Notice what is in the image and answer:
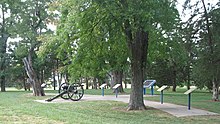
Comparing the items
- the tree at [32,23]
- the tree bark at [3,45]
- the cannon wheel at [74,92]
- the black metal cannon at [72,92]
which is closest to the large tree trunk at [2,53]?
the tree bark at [3,45]

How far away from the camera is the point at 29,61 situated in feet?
79.7

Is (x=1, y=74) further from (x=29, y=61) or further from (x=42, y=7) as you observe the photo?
(x=42, y=7)

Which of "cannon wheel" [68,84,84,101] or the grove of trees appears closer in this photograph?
the grove of trees

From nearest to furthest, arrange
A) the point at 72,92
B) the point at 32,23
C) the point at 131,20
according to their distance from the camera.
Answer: the point at 131,20 → the point at 72,92 → the point at 32,23

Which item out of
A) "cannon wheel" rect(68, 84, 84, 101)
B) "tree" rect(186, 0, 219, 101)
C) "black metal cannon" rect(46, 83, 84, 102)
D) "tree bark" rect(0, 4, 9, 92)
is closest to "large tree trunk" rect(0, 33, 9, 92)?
"tree bark" rect(0, 4, 9, 92)

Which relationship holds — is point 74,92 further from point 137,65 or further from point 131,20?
point 131,20

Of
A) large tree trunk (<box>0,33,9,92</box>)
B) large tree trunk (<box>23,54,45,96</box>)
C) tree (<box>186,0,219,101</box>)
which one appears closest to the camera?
tree (<box>186,0,219,101</box>)

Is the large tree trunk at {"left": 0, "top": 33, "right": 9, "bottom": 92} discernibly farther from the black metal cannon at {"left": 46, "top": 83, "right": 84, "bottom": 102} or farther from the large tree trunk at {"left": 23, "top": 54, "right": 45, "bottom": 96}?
the black metal cannon at {"left": 46, "top": 83, "right": 84, "bottom": 102}

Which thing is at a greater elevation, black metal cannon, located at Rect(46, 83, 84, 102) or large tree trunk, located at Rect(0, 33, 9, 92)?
large tree trunk, located at Rect(0, 33, 9, 92)

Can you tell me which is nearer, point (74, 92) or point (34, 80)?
point (74, 92)

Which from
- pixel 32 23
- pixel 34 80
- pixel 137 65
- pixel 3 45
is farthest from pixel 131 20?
pixel 3 45

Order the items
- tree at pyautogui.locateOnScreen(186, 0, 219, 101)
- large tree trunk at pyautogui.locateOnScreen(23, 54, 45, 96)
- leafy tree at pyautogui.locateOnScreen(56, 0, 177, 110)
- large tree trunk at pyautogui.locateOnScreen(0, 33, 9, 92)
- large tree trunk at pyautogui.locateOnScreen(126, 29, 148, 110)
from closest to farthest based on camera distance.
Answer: leafy tree at pyautogui.locateOnScreen(56, 0, 177, 110) < large tree trunk at pyautogui.locateOnScreen(126, 29, 148, 110) < tree at pyautogui.locateOnScreen(186, 0, 219, 101) < large tree trunk at pyautogui.locateOnScreen(23, 54, 45, 96) < large tree trunk at pyautogui.locateOnScreen(0, 33, 9, 92)

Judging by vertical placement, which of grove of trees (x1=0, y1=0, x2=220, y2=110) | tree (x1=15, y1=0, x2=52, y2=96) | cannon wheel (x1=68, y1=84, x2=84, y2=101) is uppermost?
tree (x1=15, y1=0, x2=52, y2=96)

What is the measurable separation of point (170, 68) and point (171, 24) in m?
24.0
